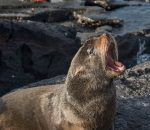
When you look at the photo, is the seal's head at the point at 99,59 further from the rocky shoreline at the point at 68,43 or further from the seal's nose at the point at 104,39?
the rocky shoreline at the point at 68,43

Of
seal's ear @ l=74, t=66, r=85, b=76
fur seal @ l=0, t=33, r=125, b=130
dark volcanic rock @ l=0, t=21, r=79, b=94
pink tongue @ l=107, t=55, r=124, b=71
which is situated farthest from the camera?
dark volcanic rock @ l=0, t=21, r=79, b=94

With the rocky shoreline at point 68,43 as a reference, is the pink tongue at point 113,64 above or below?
above

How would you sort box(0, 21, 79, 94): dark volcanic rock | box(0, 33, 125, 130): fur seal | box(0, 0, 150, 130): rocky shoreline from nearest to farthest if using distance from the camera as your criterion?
box(0, 33, 125, 130): fur seal → box(0, 0, 150, 130): rocky shoreline → box(0, 21, 79, 94): dark volcanic rock

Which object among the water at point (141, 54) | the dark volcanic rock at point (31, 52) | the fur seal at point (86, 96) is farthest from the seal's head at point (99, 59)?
the water at point (141, 54)

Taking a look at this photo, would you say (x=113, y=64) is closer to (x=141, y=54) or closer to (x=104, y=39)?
(x=104, y=39)

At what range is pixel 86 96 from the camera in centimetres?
658

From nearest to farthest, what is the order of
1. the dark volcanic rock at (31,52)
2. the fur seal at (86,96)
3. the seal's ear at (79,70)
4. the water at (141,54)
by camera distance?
1. the fur seal at (86,96)
2. the seal's ear at (79,70)
3. the dark volcanic rock at (31,52)
4. the water at (141,54)

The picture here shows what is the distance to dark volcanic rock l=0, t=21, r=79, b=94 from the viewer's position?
1279 cm

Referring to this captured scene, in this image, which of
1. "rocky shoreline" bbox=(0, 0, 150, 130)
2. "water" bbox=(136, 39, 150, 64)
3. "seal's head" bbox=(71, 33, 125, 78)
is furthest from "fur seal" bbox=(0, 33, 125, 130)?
"water" bbox=(136, 39, 150, 64)

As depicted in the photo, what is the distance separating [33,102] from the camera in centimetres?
723

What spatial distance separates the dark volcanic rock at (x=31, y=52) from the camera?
12789 millimetres

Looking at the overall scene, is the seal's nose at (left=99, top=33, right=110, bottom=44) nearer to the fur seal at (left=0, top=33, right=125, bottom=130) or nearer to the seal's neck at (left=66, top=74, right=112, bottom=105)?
the fur seal at (left=0, top=33, right=125, bottom=130)

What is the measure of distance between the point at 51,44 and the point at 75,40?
50.8 inches

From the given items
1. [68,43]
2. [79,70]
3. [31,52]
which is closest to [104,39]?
[79,70]
